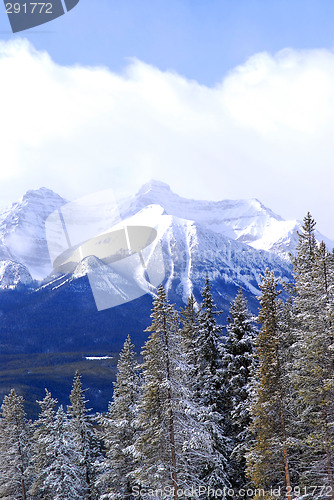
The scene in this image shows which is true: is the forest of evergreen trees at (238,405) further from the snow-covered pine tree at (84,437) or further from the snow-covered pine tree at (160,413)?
the snow-covered pine tree at (84,437)

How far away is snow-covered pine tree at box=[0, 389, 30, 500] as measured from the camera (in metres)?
45.9

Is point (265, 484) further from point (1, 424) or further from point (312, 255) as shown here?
point (1, 424)

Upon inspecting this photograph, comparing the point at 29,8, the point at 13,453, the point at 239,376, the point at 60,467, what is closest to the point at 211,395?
the point at 239,376

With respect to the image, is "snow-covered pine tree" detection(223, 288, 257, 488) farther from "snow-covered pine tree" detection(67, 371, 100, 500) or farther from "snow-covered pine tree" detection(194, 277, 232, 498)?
"snow-covered pine tree" detection(67, 371, 100, 500)

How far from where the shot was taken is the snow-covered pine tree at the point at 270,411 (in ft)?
87.2

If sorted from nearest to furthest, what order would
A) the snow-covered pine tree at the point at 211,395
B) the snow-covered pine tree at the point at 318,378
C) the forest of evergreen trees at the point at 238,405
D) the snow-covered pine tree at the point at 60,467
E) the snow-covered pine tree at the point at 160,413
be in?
the snow-covered pine tree at the point at 318,378 < the forest of evergreen trees at the point at 238,405 < the snow-covered pine tree at the point at 160,413 < the snow-covered pine tree at the point at 211,395 < the snow-covered pine tree at the point at 60,467

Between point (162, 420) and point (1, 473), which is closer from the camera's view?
point (162, 420)

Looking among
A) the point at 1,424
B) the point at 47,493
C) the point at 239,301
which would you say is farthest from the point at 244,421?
the point at 1,424

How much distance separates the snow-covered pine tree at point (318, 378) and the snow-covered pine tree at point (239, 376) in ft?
18.1

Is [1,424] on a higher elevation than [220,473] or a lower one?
higher

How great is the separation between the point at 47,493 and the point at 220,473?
21541 millimetres

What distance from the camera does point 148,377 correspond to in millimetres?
27656

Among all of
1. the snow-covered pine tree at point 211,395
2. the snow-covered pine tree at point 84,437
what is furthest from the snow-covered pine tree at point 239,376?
the snow-covered pine tree at point 84,437

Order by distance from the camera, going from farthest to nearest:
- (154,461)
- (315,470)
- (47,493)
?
(47,493)
(154,461)
(315,470)
